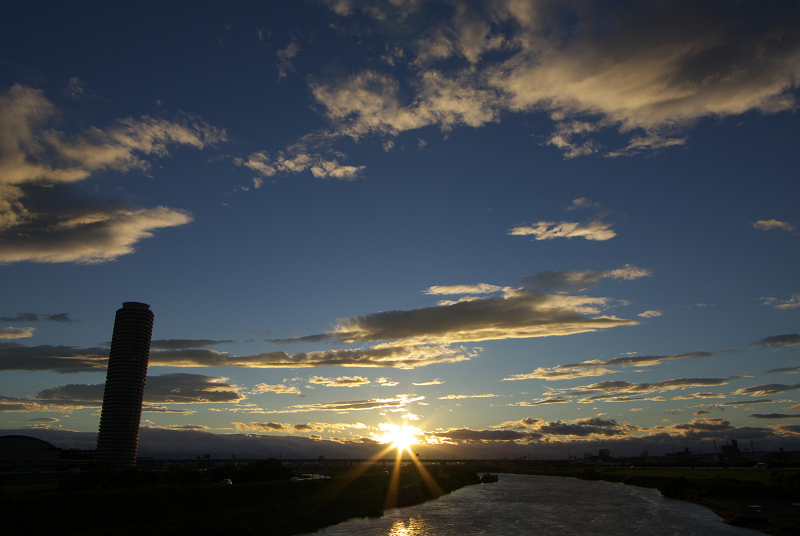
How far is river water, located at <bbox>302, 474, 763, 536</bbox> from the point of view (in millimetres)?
59094

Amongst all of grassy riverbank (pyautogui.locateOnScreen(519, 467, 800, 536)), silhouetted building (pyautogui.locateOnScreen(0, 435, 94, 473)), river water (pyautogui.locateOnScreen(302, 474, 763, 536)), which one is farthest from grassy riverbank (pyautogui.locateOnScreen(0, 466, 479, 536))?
silhouetted building (pyautogui.locateOnScreen(0, 435, 94, 473))

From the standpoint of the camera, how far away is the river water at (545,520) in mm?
59094

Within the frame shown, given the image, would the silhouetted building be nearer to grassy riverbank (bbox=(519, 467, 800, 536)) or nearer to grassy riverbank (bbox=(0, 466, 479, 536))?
grassy riverbank (bbox=(0, 466, 479, 536))

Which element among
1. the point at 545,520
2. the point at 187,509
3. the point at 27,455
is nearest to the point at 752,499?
the point at 545,520

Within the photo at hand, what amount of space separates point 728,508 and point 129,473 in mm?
89376

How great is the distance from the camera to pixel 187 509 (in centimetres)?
5312

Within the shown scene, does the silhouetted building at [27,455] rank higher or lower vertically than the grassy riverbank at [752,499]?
higher

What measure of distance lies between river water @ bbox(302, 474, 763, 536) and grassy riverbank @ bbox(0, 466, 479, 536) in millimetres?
5186

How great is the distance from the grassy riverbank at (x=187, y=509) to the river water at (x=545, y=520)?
204 inches

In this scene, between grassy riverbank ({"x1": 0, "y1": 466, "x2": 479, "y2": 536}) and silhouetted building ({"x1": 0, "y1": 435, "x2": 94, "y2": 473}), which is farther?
silhouetted building ({"x1": 0, "y1": 435, "x2": 94, "y2": 473})

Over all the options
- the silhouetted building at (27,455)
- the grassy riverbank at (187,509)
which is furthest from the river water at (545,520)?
the silhouetted building at (27,455)

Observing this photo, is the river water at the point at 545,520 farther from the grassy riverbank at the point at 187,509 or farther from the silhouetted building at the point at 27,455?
the silhouetted building at the point at 27,455

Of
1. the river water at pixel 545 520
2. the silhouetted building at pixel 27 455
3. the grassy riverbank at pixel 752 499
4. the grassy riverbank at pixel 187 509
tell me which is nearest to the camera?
the grassy riverbank at pixel 187 509

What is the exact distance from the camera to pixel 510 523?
66250mm
